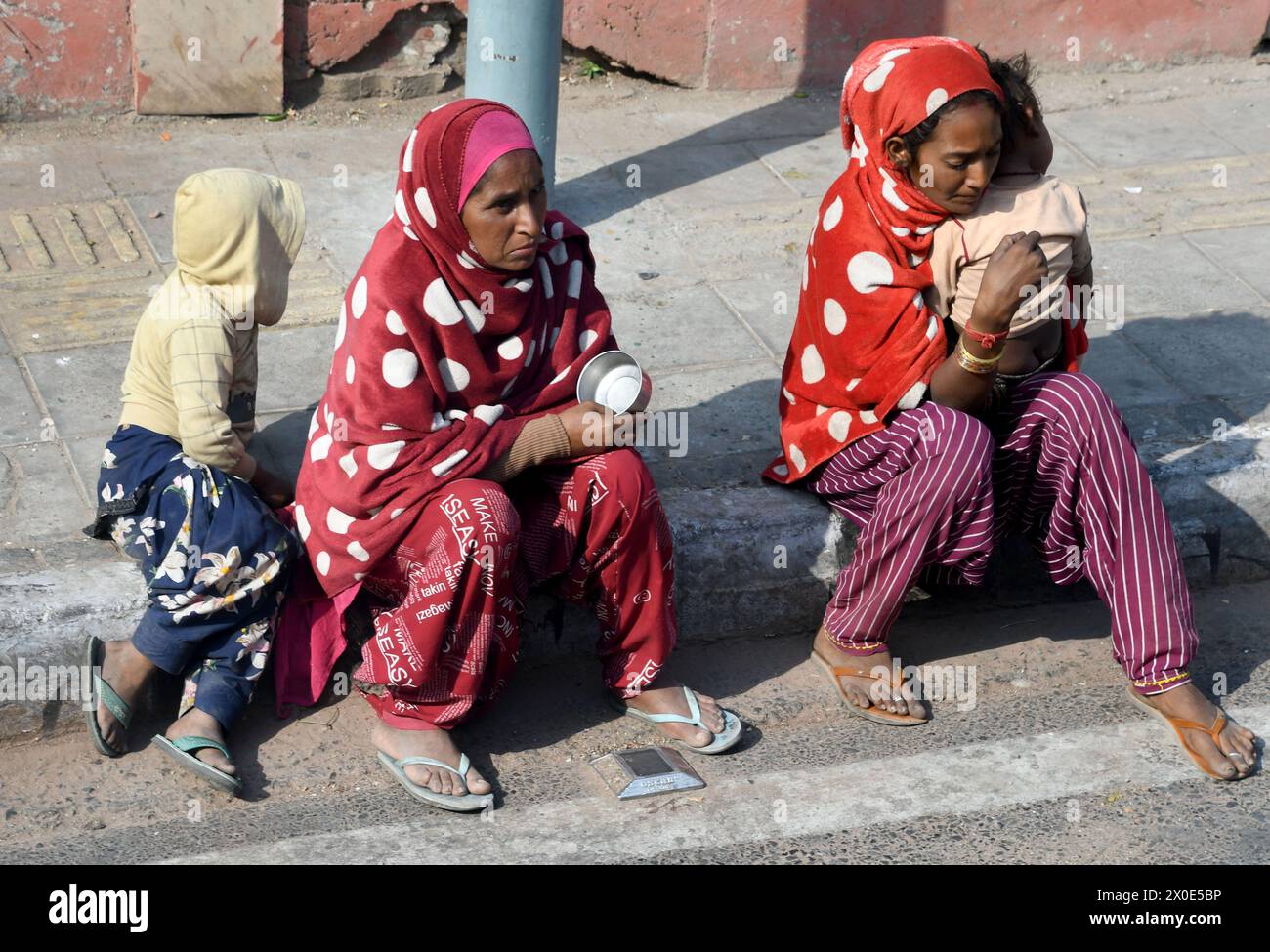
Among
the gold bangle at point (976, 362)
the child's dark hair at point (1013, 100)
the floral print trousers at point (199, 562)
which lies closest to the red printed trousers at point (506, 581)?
the floral print trousers at point (199, 562)

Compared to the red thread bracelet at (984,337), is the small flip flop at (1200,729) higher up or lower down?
lower down

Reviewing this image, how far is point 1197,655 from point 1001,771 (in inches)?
30.0

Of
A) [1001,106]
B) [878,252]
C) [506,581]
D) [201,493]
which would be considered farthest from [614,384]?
[1001,106]

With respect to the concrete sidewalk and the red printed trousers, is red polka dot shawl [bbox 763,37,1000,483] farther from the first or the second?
the red printed trousers

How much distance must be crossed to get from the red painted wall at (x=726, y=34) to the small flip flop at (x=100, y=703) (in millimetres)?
2906

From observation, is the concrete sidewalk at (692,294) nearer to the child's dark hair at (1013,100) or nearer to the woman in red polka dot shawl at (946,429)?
the woman in red polka dot shawl at (946,429)

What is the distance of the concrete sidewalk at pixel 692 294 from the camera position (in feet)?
12.6

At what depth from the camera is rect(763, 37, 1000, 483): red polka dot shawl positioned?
3.45 metres

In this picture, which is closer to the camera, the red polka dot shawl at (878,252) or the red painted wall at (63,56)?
the red polka dot shawl at (878,252)

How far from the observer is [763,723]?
365cm
